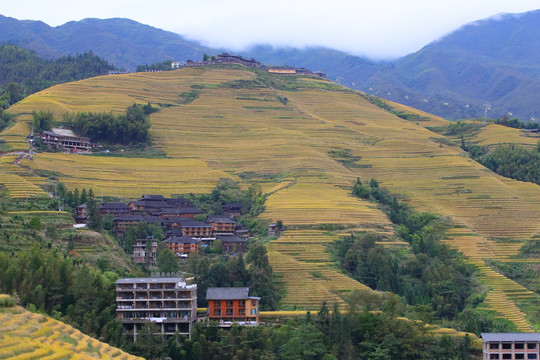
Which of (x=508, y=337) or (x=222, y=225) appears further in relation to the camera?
(x=222, y=225)

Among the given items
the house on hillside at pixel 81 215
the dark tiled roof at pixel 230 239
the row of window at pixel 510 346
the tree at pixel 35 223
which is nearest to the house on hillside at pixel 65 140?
the house on hillside at pixel 81 215

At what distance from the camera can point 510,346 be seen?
4891cm

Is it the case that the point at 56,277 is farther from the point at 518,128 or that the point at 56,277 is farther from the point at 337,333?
the point at 518,128

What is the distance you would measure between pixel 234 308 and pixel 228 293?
1.13 m

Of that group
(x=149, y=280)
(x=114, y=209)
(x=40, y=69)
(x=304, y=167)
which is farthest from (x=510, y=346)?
(x=40, y=69)

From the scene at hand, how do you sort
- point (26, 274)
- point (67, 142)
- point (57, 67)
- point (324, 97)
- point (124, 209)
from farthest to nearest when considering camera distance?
point (57, 67), point (324, 97), point (67, 142), point (124, 209), point (26, 274)

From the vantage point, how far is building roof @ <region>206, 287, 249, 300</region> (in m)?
50.4

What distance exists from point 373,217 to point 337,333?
81.8 ft

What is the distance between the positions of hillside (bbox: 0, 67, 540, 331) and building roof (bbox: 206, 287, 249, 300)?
5.80 metres

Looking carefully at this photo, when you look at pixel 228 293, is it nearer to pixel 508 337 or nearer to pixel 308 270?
pixel 308 270

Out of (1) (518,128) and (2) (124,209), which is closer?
(2) (124,209)

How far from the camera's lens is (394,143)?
96.3 m

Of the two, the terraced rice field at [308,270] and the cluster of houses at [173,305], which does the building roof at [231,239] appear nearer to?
the terraced rice field at [308,270]

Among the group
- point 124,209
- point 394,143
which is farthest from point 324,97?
point 124,209
